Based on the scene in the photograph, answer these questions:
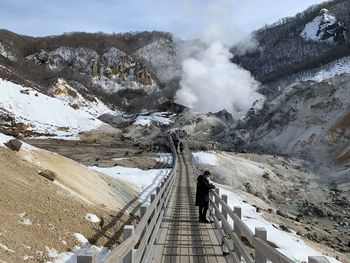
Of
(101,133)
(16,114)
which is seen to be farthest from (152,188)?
(101,133)

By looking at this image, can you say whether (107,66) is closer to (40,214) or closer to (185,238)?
(185,238)

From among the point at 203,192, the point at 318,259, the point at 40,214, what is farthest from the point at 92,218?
the point at 318,259

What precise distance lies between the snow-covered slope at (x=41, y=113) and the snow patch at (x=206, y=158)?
30212mm

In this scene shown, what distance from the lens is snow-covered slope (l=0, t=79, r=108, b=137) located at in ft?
237

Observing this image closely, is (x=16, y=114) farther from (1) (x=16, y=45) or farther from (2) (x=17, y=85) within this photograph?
(1) (x=16, y=45)

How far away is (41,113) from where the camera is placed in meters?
77.4

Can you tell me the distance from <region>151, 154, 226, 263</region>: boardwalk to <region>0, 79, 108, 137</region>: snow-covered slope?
180 ft

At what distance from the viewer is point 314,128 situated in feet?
185

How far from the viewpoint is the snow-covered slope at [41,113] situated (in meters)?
72.4

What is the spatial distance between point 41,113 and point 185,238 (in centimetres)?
6828

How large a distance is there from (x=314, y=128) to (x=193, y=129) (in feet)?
107

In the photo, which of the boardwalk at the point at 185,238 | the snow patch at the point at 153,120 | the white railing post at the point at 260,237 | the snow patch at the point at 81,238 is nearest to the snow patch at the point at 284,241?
the boardwalk at the point at 185,238

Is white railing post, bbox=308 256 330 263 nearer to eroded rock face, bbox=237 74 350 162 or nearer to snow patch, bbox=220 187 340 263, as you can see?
snow patch, bbox=220 187 340 263

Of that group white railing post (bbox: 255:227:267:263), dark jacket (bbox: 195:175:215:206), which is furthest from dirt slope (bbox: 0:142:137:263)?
white railing post (bbox: 255:227:267:263)
